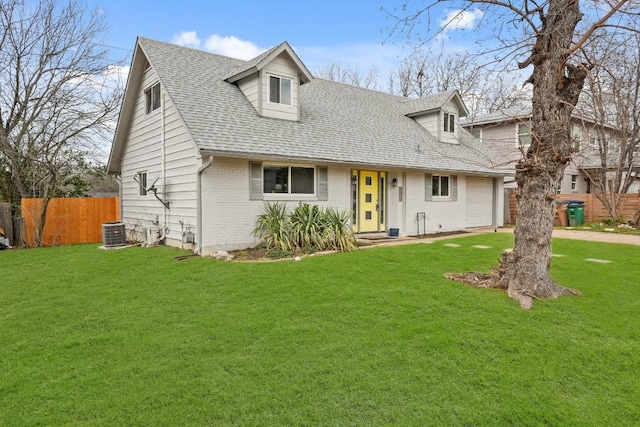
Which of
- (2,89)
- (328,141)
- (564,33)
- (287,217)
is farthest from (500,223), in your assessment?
(2,89)

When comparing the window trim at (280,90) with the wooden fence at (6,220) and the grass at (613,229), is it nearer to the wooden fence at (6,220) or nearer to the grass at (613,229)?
the wooden fence at (6,220)

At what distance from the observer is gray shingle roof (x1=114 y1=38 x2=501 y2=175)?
32.6 feet

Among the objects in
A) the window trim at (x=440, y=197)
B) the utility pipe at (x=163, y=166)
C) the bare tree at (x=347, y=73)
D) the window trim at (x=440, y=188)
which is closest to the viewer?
the utility pipe at (x=163, y=166)

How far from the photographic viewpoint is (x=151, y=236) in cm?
1170

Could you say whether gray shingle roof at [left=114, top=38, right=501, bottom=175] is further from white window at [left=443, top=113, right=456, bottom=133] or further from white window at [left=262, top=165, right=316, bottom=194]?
white window at [left=443, top=113, right=456, bottom=133]

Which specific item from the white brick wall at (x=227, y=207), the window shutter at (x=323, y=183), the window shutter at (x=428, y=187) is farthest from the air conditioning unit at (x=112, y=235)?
the window shutter at (x=428, y=187)

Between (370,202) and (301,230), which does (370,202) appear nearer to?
(370,202)

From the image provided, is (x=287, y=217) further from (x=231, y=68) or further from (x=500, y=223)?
(x=500, y=223)

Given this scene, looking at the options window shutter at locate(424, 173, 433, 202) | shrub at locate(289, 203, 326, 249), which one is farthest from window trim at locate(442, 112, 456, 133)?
shrub at locate(289, 203, 326, 249)

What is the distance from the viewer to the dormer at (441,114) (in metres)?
16.0

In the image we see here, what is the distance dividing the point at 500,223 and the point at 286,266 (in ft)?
42.8

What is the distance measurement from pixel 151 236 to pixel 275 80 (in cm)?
603

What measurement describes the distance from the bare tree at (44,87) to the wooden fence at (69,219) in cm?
172

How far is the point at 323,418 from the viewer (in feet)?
9.55
